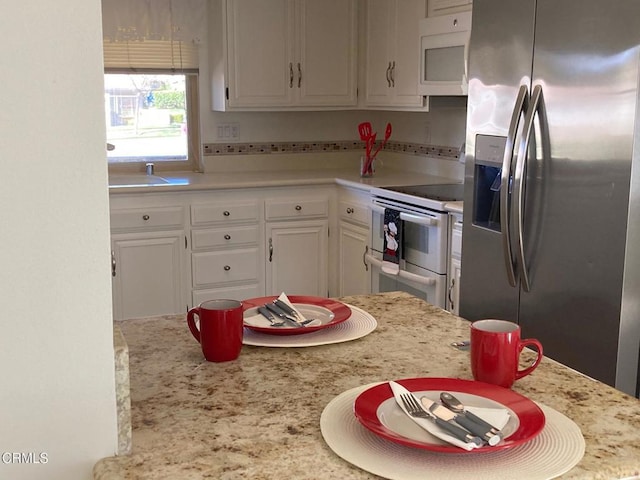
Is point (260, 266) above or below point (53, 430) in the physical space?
below

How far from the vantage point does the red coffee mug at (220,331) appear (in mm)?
1400

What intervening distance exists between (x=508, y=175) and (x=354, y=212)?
5.82 ft

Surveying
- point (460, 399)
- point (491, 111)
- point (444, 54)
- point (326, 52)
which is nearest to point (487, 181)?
point (491, 111)

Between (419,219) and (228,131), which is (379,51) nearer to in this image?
(228,131)

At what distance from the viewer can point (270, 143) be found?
504cm

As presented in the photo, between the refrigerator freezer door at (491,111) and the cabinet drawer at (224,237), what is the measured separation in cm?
157

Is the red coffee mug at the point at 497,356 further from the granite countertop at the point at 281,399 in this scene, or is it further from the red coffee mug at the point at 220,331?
the red coffee mug at the point at 220,331

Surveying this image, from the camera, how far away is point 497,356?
4.25 ft

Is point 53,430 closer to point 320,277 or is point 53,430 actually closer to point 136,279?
point 136,279

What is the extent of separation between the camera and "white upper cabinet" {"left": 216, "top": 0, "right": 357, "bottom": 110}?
178 inches

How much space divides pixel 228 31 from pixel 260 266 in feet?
4.42

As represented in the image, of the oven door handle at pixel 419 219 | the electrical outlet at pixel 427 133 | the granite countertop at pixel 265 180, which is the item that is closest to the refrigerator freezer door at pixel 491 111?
the oven door handle at pixel 419 219

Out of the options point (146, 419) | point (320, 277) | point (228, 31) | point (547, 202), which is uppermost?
point (228, 31)

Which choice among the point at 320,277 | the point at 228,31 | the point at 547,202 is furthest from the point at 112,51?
the point at 547,202
